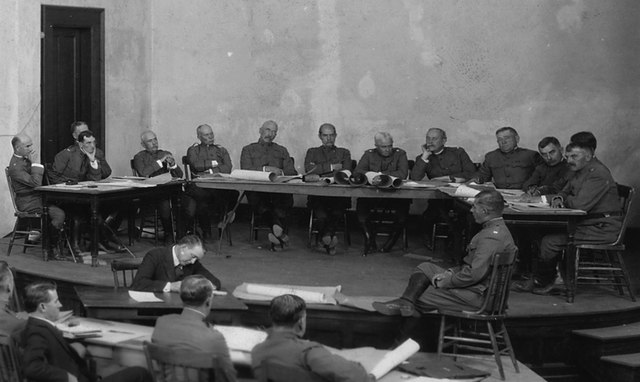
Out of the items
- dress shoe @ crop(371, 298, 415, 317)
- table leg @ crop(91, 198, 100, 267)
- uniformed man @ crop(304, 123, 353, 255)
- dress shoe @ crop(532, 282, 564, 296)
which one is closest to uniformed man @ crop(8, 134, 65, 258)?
table leg @ crop(91, 198, 100, 267)

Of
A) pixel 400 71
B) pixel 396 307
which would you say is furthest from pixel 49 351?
pixel 400 71

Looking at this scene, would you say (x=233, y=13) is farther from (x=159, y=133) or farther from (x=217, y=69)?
(x=159, y=133)

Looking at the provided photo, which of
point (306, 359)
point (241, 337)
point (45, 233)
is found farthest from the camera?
point (45, 233)

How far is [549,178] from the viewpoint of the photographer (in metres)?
10.2

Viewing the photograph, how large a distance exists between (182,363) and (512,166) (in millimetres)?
6384

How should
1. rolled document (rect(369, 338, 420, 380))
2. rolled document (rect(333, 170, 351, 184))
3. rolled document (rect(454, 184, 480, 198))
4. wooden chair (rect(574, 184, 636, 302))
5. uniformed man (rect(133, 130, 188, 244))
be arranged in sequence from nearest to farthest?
1. rolled document (rect(369, 338, 420, 380))
2. wooden chair (rect(574, 184, 636, 302))
3. rolled document (rect(454, 184, 480, 198))
4. rolled document (rect(333, 170, 351, 184))
5. uniformed man (rect(133, 130, 188, 244))

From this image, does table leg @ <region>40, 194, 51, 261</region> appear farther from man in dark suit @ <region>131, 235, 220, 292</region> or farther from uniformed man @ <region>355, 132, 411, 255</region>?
uniformed man @ <region>355, 132, 411, 255</region>

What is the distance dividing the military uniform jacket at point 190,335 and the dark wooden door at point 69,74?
6348 mm

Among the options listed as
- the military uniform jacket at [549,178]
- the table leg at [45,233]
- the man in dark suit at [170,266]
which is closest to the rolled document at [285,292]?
the man in dark suit at [170,266]

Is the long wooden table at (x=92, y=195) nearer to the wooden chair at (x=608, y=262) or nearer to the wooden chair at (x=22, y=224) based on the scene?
the wooden chair at (x=22, y=224)

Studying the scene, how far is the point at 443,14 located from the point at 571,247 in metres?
4.30

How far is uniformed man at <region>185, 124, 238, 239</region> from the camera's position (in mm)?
10930

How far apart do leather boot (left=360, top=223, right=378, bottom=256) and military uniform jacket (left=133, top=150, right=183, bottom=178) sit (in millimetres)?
2032

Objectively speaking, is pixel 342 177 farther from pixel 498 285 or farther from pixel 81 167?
pixel 498 285
